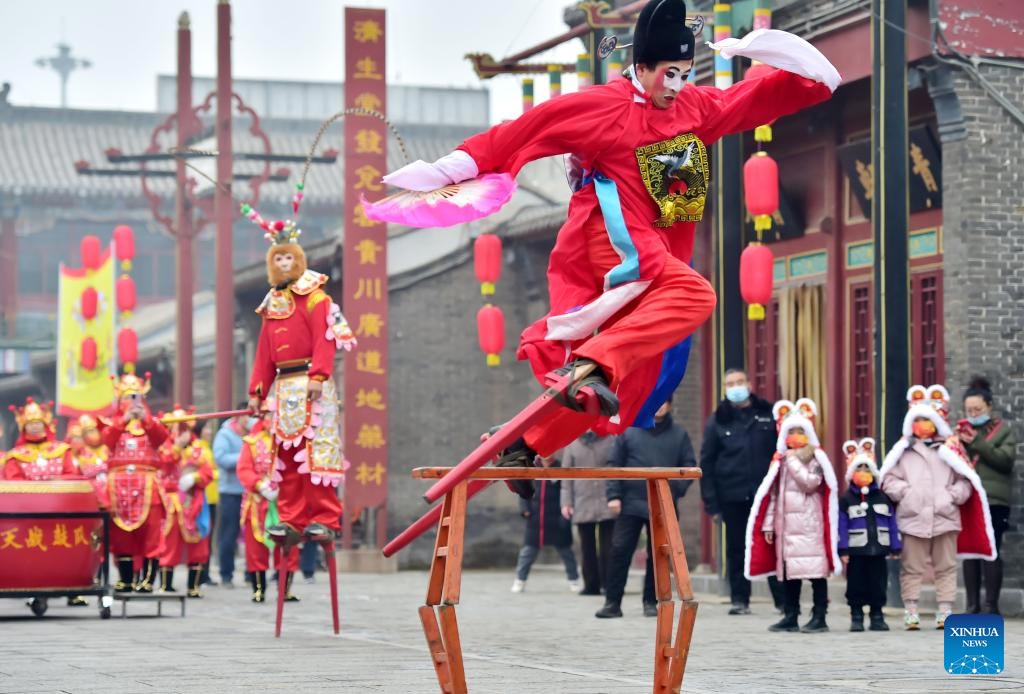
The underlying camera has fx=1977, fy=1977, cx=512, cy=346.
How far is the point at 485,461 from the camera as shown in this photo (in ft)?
21.1

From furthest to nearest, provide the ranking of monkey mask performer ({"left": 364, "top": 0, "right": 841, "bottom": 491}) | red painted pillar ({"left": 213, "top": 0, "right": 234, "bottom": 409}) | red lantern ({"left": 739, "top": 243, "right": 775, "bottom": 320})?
1. red painted pillar ({"left": 213, "top": 0, "right": 234, "bottom": 409})
2. red lantern ({"left": 739, "top": 243, "right": 775, "bottom": 320})
3. monkey mask performer ({"left": 364, "top": 0, "right": 841, "bottom": 491})

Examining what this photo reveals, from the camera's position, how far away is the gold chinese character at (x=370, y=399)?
20875mm

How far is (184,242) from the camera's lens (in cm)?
2720

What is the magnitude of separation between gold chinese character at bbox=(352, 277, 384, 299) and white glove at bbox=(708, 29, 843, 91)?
1377 cm

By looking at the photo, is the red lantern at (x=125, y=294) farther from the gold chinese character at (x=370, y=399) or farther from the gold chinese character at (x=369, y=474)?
the gold chinese character at (x=369, y=474)

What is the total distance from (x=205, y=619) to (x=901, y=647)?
15.2 feet

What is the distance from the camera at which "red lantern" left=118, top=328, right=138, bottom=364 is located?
27.9 meters

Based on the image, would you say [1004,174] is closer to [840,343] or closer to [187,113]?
[840,343]

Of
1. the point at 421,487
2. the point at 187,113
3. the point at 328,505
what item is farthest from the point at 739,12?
the point at 187,113

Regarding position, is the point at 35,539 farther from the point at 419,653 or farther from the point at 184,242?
the point at 184,242

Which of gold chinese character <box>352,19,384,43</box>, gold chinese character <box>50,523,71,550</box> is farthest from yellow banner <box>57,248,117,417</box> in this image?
gold chinese character <box>50,523,71,550</box>

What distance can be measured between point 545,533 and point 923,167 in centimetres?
474

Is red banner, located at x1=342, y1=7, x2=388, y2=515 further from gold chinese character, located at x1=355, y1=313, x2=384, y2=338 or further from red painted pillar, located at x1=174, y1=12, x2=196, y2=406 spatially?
red painted pillar, located at x1=174, y1=12, x2=196, y2=406

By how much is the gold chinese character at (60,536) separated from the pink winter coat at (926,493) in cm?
536
